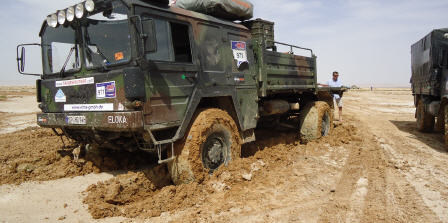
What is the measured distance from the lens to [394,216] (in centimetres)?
351

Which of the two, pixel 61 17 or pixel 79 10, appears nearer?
pixel 79 10

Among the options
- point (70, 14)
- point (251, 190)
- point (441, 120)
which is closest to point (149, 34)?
point (70, 14)

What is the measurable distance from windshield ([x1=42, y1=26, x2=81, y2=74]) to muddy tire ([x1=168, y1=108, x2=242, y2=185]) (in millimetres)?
1831

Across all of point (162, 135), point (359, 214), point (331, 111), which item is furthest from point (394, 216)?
point (331, 111)

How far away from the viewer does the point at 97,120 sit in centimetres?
415

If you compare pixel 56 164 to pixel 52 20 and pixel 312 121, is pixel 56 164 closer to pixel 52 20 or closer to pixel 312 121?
pixel 52 20

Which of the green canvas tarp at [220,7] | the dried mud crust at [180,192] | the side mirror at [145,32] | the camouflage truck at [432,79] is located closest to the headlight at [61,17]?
the side mirror at [145,32]

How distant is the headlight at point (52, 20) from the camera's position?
465 cm

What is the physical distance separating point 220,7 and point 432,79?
587 cm

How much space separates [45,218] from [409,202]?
13.8 feet

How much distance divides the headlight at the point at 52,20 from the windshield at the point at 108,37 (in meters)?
0.61

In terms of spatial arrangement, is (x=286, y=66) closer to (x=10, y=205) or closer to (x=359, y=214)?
(x=359, y=214)

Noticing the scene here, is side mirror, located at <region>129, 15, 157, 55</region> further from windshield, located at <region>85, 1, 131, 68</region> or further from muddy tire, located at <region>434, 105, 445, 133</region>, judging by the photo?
muddy tire, located at <region>434, 105, 445, 133</region>

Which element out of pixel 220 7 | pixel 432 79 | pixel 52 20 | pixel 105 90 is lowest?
pixel 105 90
